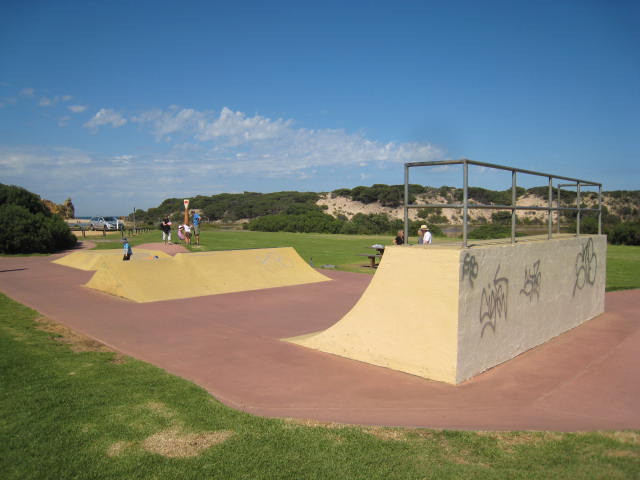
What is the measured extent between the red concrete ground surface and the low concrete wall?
9.1 inches

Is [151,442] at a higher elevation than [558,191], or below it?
below

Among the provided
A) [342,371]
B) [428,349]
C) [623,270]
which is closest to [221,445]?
[342,371]

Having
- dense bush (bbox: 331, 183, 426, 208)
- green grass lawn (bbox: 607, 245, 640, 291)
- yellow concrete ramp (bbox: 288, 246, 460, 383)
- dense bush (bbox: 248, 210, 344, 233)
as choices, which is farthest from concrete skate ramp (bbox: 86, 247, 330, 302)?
dense bush (bbox: 331, 183, 426, 208)

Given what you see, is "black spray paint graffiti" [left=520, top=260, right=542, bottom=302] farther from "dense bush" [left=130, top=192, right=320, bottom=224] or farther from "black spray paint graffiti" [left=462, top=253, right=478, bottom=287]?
"dense bush" [left=130, top=192, right=320, bottom=224]

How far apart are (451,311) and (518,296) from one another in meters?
1.68

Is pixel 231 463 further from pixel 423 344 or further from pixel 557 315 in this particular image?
pixel 557 315

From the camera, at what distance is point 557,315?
784 cm

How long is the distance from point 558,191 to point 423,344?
4.98 meters

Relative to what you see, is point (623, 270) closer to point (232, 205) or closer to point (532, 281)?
point (532, 281)

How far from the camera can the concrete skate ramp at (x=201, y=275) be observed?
11.5 metres

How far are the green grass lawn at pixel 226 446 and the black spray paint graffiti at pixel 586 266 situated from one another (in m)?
4.97

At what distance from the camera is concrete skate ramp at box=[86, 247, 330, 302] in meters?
11.5

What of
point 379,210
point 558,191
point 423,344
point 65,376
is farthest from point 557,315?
point 379,210

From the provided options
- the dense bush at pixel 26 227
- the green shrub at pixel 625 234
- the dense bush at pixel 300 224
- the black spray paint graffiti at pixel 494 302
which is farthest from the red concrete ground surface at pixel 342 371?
the dense bush at pixel 300 224
